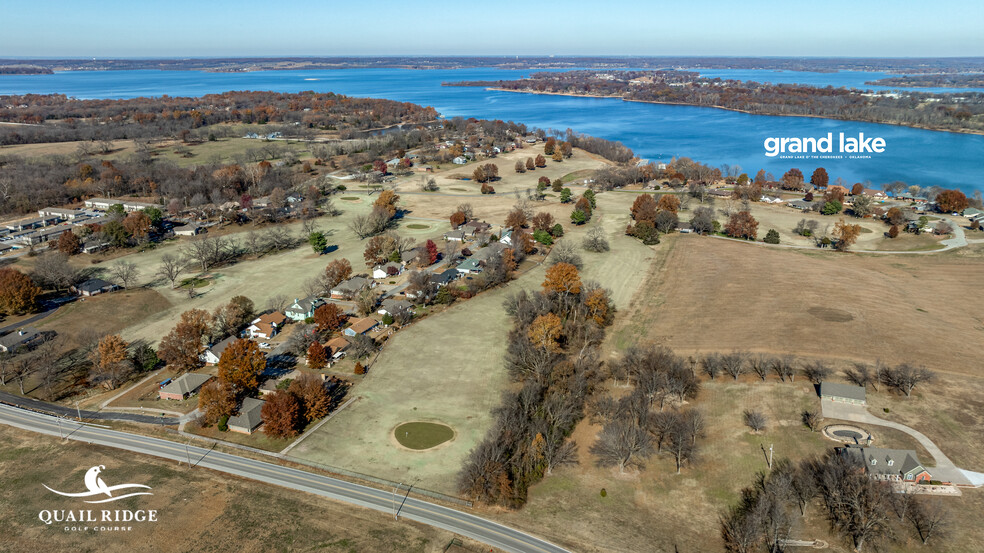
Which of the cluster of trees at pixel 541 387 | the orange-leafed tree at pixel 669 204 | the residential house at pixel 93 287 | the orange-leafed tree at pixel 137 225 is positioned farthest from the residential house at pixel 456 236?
the orange-leafed tree at pixel 137 225

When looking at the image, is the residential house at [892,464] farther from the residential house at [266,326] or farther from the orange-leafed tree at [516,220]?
the orange-leafed tree at [516,220]

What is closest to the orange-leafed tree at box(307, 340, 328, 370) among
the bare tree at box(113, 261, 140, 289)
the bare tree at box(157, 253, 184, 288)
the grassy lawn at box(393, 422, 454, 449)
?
the grassy lawn at box(393, 422, 454, 449)

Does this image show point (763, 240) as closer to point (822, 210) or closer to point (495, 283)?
point (822, 210)

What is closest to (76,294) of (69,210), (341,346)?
(341,346)

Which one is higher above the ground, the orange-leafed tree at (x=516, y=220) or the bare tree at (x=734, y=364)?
the orange-leafed tree at (x=516, y=220)

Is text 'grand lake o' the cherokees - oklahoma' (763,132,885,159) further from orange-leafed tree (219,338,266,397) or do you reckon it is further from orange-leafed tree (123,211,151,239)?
orange-leafed tree (219,338,266,397)

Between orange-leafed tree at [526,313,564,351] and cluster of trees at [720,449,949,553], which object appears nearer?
cluster of trees at [720,449,949,553]
